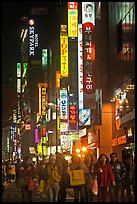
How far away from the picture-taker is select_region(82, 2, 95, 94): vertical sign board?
32.4m

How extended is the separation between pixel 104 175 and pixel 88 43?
1745 centimetres

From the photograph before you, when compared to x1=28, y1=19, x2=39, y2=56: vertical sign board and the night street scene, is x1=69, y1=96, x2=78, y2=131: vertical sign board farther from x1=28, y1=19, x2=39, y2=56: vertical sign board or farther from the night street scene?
x1=28, y1=19, x2=39, y2=56: vertical sign board

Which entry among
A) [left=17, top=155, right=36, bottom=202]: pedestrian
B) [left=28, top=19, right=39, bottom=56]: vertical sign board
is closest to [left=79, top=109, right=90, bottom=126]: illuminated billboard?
[left=17, top=155, right=36, bottom=202]: pedestrian

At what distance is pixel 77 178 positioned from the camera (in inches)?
662

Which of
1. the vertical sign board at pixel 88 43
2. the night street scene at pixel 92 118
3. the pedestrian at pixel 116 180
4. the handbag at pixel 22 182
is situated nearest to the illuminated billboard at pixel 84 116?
the night street scene at pixel 92 118

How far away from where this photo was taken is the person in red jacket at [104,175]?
54.1 feet

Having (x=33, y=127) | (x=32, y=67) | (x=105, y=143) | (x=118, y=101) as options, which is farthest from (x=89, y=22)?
(x=32, y=67)

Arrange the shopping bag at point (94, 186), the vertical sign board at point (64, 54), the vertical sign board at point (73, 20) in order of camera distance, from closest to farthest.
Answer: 1. the shopping bag at point (94, 186)
2. the vertical sign board at point (73, 20)
3. the vertical sign board at point (64, 54)

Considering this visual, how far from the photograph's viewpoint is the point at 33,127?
128000mm

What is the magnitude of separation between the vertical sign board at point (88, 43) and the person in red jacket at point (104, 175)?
15.7 m

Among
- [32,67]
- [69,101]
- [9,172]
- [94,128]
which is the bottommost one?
[9,172]

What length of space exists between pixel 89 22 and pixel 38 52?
9928cm

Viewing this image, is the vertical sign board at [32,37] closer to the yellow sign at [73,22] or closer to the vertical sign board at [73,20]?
the vertical sign board at [73,20]

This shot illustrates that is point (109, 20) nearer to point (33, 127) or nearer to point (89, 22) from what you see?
point (89, 22)
